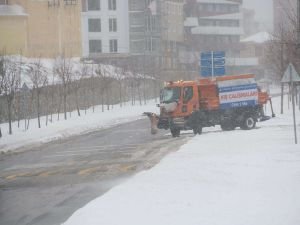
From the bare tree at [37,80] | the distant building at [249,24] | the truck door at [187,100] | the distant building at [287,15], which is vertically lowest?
the truck door at [187,100]

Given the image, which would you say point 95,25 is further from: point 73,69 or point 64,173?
point 64,173

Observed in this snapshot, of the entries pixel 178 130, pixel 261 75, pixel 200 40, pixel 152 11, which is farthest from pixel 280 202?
pixel 261 75

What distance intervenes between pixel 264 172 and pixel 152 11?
261 feet

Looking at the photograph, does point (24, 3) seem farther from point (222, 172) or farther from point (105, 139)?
point (222, 172)

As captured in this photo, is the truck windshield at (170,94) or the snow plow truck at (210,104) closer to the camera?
the snow plow truck at (210,104)

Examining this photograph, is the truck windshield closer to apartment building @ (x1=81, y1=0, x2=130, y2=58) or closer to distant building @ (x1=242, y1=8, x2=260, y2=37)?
apartment building @ (x1=81, y1=0, x2=130, y2=58)

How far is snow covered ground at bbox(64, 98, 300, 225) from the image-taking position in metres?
10.7

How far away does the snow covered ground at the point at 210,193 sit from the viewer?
10.7 m

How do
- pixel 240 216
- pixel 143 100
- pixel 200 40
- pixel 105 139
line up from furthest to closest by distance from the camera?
pixel 200 40
pixel 143 100
pixel 105 139
pixel 240 216

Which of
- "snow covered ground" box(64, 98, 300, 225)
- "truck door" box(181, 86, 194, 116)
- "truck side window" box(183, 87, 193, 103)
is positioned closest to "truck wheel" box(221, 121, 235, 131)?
"truck door" box(181, 86, 194, 116)

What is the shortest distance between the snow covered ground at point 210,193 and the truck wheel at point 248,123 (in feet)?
36.4

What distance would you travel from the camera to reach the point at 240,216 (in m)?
10.6

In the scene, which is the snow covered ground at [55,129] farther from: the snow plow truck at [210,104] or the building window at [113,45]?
the building window at [113,45]

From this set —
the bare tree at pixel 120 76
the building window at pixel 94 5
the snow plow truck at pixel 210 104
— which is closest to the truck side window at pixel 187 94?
the snow plow truck at pixel 210 104
